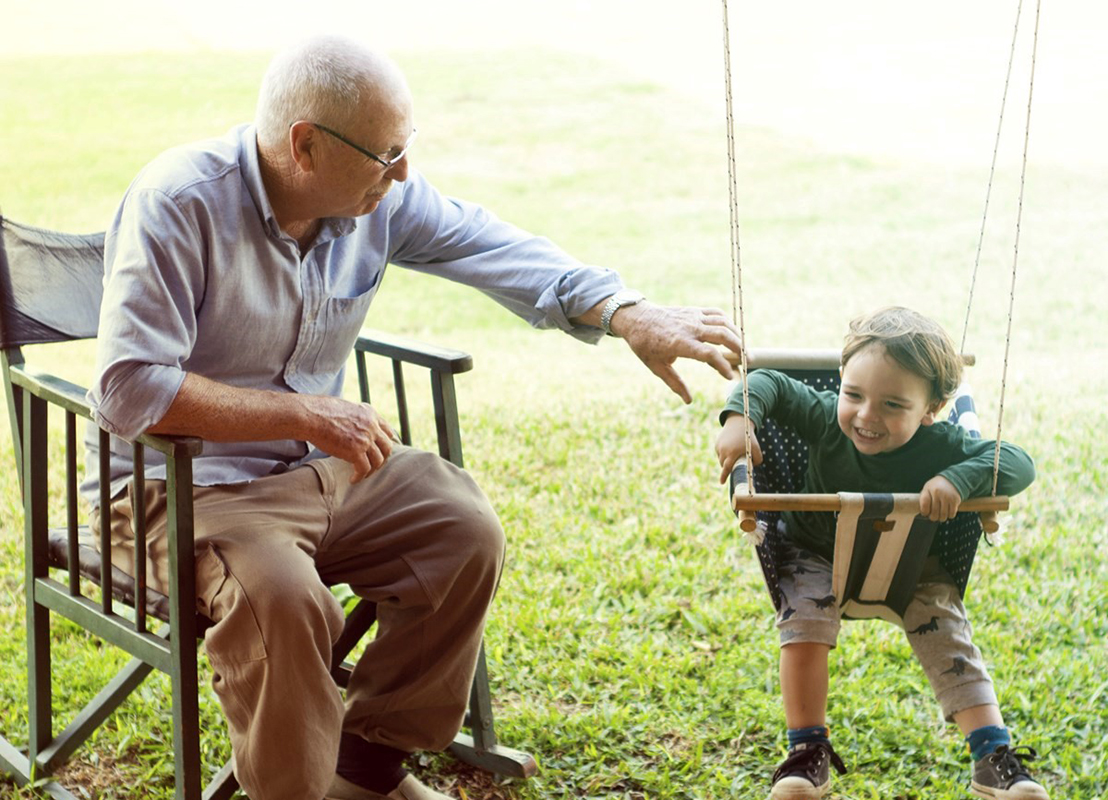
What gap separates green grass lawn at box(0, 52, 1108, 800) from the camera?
2836 millimetres

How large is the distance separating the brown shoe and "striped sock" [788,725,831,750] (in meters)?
0.72

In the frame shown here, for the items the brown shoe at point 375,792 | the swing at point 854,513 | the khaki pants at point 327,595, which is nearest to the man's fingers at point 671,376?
the swing at point 854,513

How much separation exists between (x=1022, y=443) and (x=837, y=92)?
6.81m

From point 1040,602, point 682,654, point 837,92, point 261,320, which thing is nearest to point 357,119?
point 261,320

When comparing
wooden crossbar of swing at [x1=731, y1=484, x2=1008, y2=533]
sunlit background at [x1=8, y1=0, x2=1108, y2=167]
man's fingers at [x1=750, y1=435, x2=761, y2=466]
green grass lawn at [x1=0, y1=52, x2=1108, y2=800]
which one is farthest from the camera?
sunlit background at [x1=8, y1=0, x2=1108, y2=167]

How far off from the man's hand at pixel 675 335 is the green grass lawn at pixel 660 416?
0.91 metres

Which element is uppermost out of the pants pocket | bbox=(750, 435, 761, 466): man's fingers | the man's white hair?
the man's white hair

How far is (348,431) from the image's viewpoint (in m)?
2.18

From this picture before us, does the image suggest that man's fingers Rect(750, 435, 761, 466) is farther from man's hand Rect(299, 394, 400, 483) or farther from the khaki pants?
man's hand Rect(299, 394, 400, 483)

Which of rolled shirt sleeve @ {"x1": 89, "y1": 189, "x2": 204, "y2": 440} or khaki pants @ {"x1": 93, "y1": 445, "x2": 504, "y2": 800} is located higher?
rolled shirt sleeve @ {"x1": 89, "y1": 189, "x2": 204, "y2": 440}

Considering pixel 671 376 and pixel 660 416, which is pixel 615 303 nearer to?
pixel 671 376

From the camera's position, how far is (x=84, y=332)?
2564 millimetres

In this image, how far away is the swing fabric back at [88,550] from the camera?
2145 mm

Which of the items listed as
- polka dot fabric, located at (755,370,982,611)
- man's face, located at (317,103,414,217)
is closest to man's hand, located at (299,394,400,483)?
man's face, located at (317,103,414,217)
